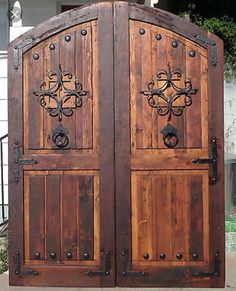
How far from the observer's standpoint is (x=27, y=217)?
17.6ft

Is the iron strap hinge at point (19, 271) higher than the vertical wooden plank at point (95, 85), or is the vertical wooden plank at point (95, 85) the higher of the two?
the vertical wooden plank at point (95, 85)

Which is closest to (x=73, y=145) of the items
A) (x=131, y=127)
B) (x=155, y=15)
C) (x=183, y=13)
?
(x=131, y=127)


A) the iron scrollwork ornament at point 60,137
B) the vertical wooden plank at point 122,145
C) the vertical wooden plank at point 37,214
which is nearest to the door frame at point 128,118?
the vertical wooden plank at point 122,145

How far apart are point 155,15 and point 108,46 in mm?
503

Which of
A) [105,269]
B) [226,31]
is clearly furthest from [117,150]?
[226,31]

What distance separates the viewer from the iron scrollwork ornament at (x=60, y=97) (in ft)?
17.4

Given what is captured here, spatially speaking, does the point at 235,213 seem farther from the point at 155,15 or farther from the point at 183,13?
the point at 183,13

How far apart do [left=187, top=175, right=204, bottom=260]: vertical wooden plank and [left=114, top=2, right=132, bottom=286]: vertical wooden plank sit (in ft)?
1.81

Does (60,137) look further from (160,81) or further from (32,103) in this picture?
(160,81)

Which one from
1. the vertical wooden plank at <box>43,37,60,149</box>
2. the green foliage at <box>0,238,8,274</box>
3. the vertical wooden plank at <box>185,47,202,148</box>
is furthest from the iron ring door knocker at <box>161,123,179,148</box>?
the green foliage at <box>0,238,8,274</box>

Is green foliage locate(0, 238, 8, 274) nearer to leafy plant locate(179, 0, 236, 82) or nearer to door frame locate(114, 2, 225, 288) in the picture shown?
door frame locate(114, 2, 225, 288)

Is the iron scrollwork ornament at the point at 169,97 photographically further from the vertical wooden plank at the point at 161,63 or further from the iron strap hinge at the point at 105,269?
the iron strap hinge at the point at 105,269

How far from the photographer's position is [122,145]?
5.28m

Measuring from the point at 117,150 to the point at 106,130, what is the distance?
207 mm
